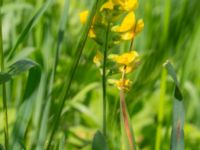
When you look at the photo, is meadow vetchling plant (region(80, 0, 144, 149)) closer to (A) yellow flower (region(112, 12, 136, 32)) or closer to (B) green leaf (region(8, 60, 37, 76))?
(A) yellow flower (region(112, 12, 136, 32))

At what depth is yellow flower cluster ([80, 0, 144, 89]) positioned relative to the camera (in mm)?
790

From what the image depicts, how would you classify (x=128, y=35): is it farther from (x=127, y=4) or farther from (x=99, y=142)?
(x=99, y=142)

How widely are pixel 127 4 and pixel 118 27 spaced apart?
5 centimetres

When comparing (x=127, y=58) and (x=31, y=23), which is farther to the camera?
(x=31, y=23)

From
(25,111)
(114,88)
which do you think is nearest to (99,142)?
(25,111)

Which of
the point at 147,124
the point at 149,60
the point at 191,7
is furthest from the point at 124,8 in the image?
the point at 147,124

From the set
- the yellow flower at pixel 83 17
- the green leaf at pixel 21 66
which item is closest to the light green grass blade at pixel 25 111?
the green leaf at pixel 21 66

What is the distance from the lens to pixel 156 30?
2.19 metres

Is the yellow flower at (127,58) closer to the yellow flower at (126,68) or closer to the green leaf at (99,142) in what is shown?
the yellow flower at (126,68)

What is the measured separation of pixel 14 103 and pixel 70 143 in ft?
0.96

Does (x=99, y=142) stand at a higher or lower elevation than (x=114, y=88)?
higher

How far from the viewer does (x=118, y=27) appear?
2.69 feet

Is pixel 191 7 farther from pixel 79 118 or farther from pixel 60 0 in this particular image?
pixel 60 0

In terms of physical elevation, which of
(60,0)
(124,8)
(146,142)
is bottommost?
(146,142)
